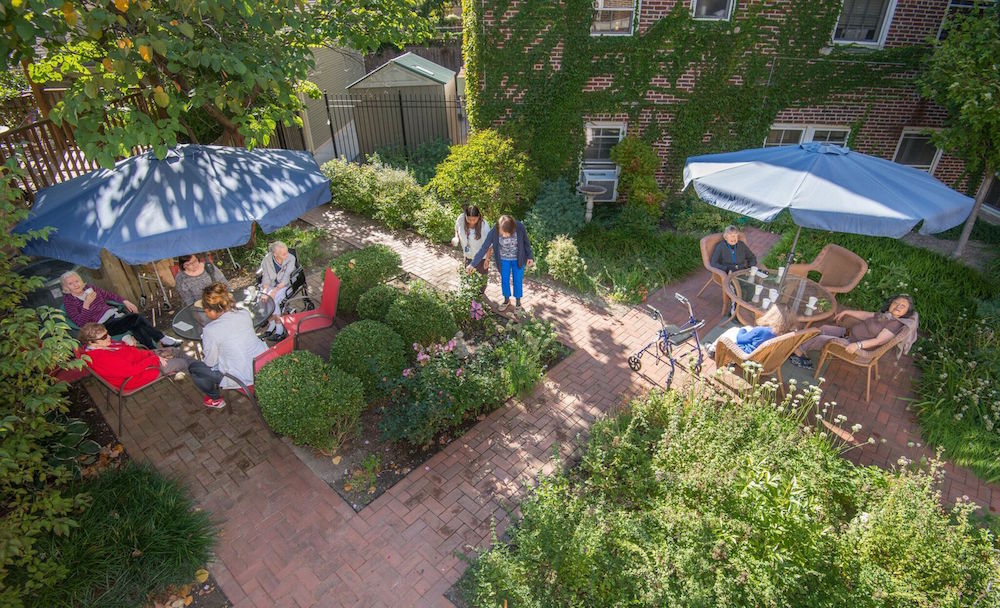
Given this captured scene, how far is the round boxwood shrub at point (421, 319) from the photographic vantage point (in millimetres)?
6305

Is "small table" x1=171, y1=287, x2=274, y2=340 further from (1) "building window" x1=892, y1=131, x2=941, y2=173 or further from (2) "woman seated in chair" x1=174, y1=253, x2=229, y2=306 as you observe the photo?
(1) "building window" x1=892, y1=131, x2=941, y2=173

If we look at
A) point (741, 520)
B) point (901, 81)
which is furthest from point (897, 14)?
point (741, 520)

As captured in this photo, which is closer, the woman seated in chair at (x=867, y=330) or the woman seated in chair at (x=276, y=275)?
the woman seated in chair at (x=867, y=330)

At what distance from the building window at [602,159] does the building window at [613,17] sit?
180 centimetres

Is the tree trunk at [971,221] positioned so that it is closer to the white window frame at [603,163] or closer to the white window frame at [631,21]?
the white window frame at [603,163]

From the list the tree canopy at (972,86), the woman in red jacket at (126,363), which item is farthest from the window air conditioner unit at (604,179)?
the woman in red jacket at (126,363)

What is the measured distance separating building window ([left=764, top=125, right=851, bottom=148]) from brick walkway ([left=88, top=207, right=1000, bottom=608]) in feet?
21.3

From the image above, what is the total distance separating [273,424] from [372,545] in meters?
Answer: 1.57

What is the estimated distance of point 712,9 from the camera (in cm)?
1023

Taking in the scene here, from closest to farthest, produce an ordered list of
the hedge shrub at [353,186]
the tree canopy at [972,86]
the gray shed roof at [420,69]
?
the tree canopy at [972,86] < the hedge shrub at [353,186] < the gray shed roof at [420,69]

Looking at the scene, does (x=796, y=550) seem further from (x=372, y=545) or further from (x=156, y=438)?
(x=156, y=438)

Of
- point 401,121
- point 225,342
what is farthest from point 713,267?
point 401,121

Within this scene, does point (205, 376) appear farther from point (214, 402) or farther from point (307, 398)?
point (307, 398)

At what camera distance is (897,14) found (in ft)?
32.7
